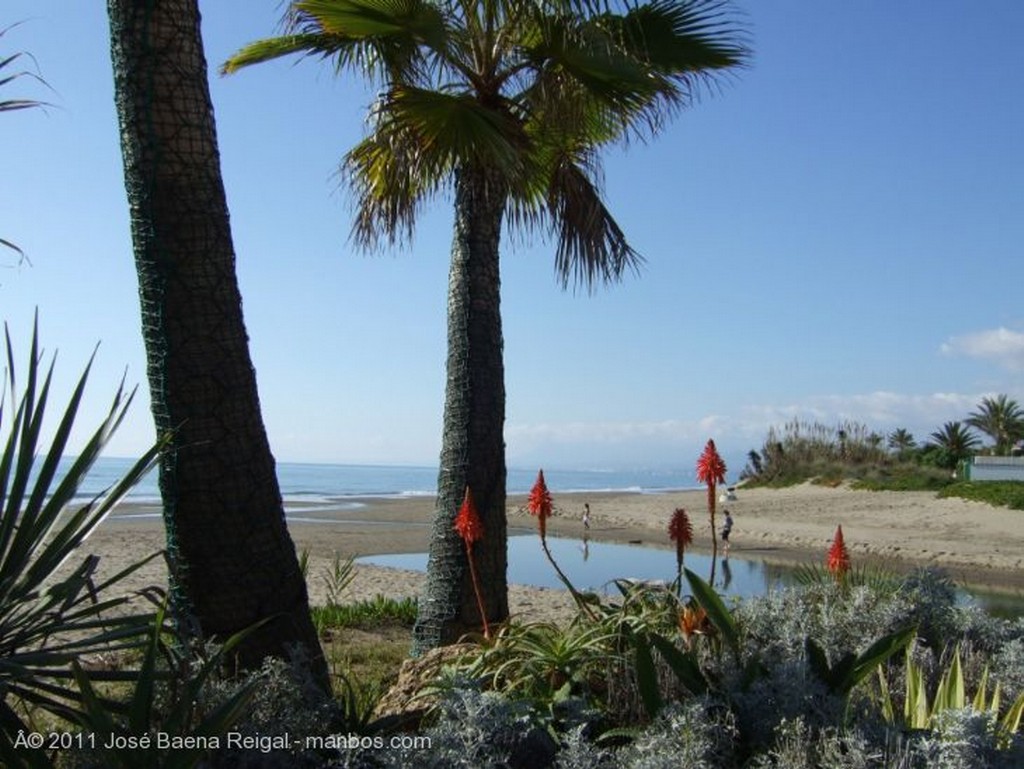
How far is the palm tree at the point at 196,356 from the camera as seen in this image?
4.41 m

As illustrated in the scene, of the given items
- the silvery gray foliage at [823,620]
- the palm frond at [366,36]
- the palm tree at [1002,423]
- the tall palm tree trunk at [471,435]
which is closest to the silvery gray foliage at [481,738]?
the silvery gray foliage at [823,620]

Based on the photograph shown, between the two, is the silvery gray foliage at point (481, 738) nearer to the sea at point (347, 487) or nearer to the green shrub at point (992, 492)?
the sea at point (347, 487)

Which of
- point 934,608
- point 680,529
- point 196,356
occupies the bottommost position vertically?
point 934,608

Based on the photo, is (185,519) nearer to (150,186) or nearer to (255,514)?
(255,514)

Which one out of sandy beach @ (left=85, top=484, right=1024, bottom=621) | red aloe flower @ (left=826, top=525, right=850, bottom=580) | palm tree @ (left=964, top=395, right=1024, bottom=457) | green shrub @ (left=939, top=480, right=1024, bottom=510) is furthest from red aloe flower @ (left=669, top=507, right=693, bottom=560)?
palm tree @ (left=964, top=395, right=1024, bottom=457)

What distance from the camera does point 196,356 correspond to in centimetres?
447

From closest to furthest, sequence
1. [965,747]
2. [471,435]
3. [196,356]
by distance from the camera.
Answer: [965,747] → [196,356] → [471,435]

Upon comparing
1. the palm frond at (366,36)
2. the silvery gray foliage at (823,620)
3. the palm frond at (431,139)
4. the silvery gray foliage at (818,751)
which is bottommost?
the silvery gray foliage at (818,751)

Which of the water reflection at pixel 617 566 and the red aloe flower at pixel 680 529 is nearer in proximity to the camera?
the red aloe flower at pixel 680 529

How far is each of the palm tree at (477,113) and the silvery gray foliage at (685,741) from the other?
11.0 ft

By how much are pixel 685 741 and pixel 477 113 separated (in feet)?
15.6

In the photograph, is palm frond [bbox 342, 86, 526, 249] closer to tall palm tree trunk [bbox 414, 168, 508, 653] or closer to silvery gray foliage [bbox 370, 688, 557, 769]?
tall palm tree trunk [bbox 414, 168, 508, 653]

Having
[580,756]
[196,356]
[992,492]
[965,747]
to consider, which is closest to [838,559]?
[965,747]

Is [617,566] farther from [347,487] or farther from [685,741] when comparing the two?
[347,487]
